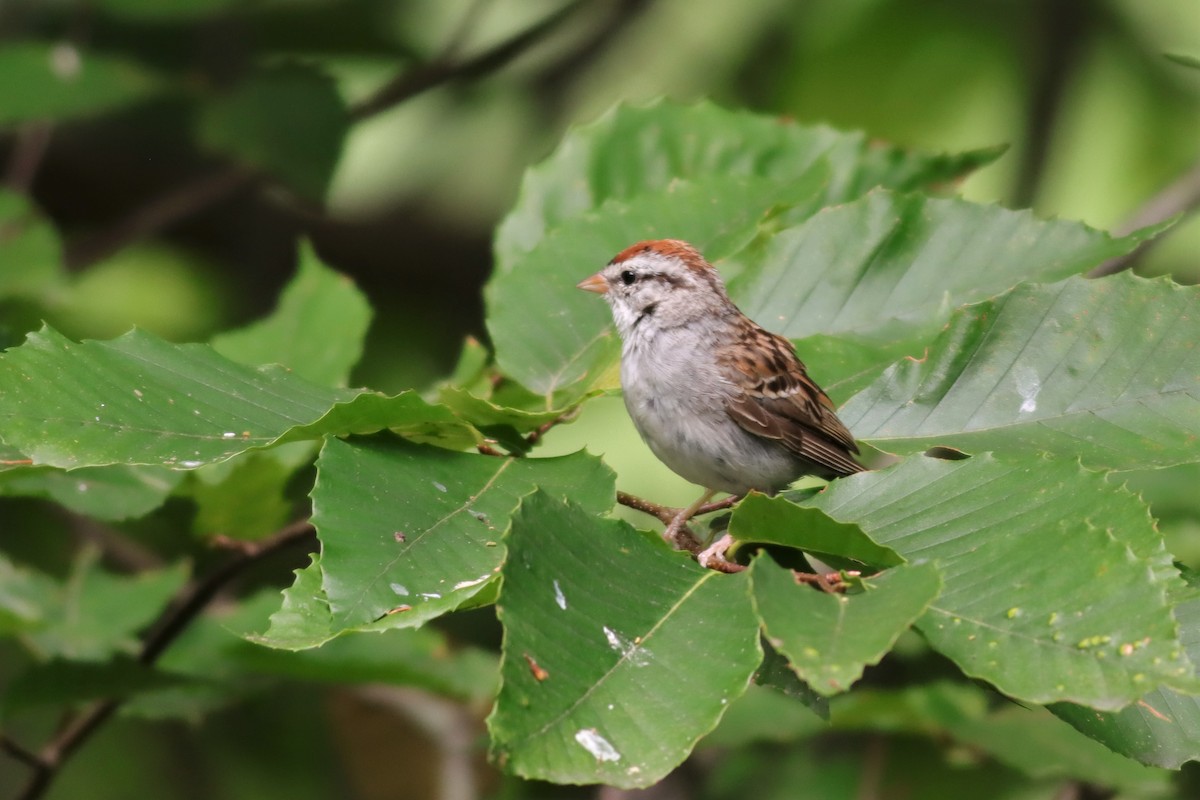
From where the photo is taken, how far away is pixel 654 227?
275cm

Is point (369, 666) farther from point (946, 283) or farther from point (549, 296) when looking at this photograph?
point (946, 283)

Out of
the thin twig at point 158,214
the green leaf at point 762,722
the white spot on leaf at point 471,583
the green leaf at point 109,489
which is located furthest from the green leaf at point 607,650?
the thin twig at point 158,214

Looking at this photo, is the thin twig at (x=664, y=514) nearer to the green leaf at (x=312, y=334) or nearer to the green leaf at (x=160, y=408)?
the green leaf at (x=160, y=408)

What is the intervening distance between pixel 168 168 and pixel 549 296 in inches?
139

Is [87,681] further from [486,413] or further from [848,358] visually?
[848,358]

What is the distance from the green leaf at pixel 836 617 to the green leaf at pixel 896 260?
3.22 ft

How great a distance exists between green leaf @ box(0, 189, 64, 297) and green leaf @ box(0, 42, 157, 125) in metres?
0.32

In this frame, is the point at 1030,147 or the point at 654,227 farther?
the point at 1030,147

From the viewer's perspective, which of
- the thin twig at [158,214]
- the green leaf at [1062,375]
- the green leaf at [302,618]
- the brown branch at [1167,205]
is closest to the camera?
the green leaf at [302,618]

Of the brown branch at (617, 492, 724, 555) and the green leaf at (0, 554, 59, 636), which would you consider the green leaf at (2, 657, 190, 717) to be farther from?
the brown branch at (617, 492, 724, 555)

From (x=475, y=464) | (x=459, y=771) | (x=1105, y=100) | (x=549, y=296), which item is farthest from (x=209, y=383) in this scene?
(x=1105, y=100)

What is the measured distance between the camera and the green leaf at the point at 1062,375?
80.7 inches

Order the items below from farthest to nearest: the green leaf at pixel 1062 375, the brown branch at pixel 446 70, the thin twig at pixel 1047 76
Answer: the thin twig at pixel 1047 76, the brown branch at pixel 446 70, the green leaf at pixel 1062 375

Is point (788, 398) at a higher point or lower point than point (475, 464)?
lower
